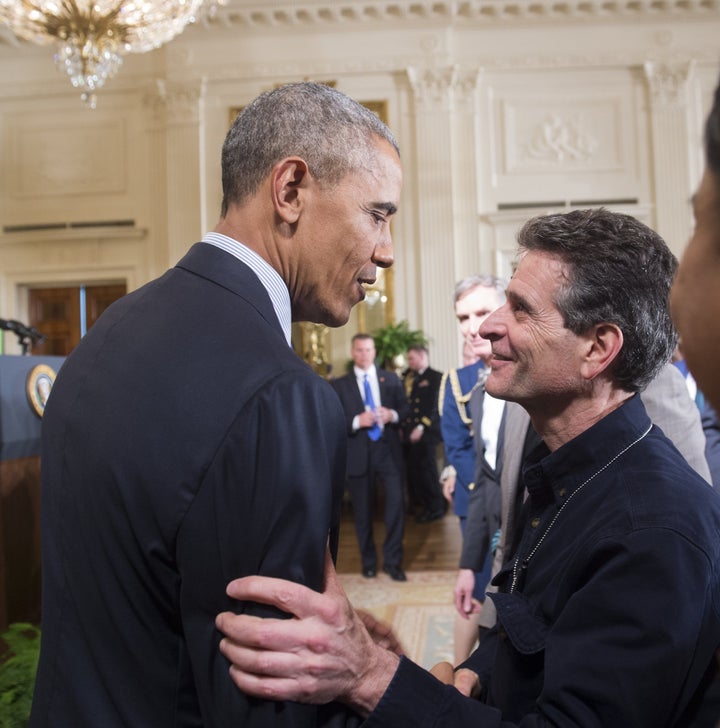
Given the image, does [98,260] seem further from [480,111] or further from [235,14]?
[480,111]

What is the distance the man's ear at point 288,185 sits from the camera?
1126 mm

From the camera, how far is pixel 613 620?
3.38 feet

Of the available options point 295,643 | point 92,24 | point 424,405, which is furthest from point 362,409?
point 295,643

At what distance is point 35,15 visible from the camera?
6.42 meters

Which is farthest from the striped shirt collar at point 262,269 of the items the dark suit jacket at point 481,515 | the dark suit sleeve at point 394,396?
the dark suit sleeve at point 394,396

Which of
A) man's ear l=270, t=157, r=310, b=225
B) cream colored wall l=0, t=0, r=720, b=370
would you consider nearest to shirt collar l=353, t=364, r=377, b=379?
cream colored wall l=0, t=0, r=720, b=370

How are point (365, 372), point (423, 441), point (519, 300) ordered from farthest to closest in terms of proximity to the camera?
point (423, 441) → point (365, 372) → point (519, 300)

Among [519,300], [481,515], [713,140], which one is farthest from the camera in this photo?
[481,515]

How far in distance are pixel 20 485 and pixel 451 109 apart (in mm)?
8492

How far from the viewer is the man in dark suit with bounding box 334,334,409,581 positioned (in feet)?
20.0

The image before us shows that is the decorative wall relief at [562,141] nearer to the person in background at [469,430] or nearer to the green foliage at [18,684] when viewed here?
the person in background at [469,430]

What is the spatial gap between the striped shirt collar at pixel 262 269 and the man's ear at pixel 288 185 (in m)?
0.08

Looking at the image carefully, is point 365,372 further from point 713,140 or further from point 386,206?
point 713,140

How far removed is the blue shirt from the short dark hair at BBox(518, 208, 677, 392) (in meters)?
0.22
